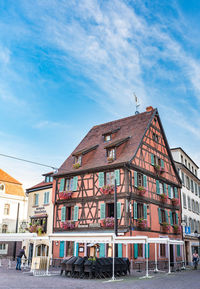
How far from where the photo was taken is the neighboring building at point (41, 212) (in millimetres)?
29469

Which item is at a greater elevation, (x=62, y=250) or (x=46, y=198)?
(x=46, y=198)

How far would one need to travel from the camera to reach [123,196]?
24141mm

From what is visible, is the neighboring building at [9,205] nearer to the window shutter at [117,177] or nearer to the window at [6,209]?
the window at [6,209]

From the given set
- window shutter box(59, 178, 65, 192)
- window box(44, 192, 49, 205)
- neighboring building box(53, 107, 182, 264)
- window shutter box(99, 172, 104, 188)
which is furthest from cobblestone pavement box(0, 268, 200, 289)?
window box(44, 192, 49, 205)

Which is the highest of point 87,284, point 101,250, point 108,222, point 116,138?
point 116,138

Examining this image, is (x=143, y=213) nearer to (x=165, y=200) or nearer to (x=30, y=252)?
(x=165, y=200)

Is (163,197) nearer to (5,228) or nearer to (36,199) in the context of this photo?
(36,199)

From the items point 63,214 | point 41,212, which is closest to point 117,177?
point 63,214

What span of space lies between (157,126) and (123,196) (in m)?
10.1

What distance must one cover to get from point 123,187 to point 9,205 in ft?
74.0

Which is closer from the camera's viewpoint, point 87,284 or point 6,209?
point 87,284

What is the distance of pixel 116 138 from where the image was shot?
29531 mm

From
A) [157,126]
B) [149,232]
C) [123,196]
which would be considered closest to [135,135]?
[157,126]

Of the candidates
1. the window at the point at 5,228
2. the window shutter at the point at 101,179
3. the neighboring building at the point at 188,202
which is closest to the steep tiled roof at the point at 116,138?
Answer: the window shutter at the point at 101,179
